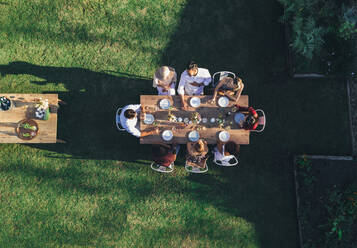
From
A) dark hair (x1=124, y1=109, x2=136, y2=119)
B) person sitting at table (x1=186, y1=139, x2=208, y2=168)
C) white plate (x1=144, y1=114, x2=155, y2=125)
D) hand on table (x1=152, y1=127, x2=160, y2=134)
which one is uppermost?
dark hair (x1=124, y1=109, x2=136, y2=119)

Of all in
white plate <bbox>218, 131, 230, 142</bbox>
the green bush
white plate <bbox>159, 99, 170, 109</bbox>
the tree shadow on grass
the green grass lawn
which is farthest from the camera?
the tree shadow on grass

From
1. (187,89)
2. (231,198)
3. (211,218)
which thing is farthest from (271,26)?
(211,218)

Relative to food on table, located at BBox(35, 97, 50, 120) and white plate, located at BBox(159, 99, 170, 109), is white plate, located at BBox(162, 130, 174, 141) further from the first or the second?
food on table, located at BBox(35, 97, 50, 120)

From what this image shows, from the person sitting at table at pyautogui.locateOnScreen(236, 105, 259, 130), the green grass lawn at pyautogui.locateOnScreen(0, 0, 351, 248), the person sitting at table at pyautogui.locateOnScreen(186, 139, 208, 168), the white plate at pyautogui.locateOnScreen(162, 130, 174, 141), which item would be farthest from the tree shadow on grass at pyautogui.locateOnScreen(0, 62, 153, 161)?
the person sitting at table at pyautogui.locateOnScreen(236, 105, 259, 130)

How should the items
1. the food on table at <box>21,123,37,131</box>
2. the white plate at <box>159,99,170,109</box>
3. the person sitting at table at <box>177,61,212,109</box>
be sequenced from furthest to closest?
the person sitting at table at <box>177,61,212,109</box> → the food on table at <box>21,123,37,131</box> → the white plate at <box>159,99,170,109</box>

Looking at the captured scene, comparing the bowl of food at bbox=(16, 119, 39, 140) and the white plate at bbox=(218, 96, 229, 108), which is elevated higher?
the white plate at bbox=(218, 96, 229, 108)

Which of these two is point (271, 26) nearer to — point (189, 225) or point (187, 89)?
point (187, 89)

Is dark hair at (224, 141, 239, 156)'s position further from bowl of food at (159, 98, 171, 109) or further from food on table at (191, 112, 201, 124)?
bowl of food at (159, 98, 171, 109)

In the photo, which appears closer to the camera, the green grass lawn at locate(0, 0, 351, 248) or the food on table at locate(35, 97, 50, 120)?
the food on table at locate(35, 97, 50, 120)

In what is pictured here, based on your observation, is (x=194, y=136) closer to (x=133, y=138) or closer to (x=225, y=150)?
(x=225, y=150)
